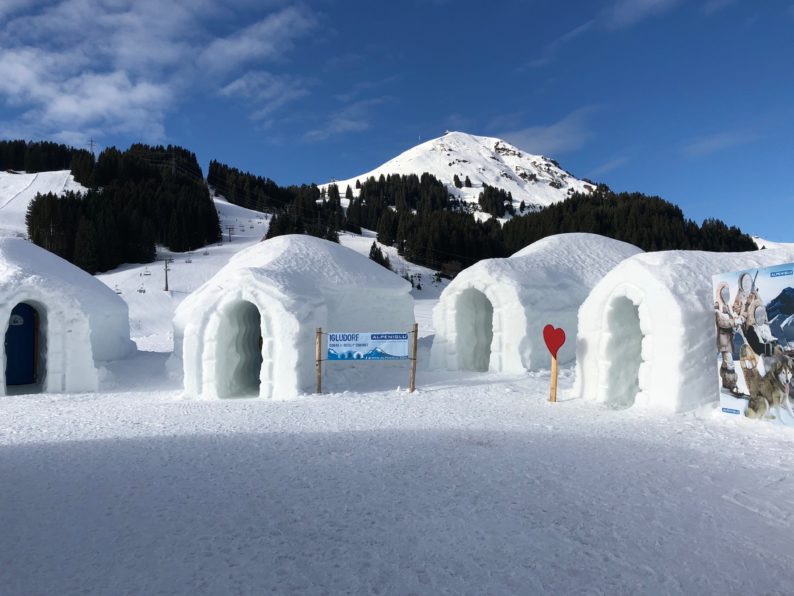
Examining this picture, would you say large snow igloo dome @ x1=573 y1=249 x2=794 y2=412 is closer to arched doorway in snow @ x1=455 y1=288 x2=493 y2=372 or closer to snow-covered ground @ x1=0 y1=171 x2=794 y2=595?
snow-covered ground @ x1=0 y1=171 x2=794 y2=595

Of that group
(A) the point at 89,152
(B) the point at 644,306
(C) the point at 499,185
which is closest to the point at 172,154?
(A) the point at 89,152

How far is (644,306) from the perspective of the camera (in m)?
9.43

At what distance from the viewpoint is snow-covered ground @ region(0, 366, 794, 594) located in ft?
11.5

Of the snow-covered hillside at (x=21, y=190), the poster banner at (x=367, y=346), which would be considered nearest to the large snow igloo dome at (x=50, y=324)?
the poster banner at (x=367, y=346)

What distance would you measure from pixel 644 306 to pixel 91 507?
9.05 metres

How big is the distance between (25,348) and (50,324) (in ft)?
8.10

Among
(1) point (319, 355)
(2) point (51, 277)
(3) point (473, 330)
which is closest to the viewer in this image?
(1) point (319, 355)

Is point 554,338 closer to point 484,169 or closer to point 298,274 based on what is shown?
point 298,274

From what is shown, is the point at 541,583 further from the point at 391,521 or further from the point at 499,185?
the point at 499,185

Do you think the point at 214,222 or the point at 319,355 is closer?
the point at 319,355

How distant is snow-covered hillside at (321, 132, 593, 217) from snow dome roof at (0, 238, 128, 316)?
10725 centimetres

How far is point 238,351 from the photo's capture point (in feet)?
41.1

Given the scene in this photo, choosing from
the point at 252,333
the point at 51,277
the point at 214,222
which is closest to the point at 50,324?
the point at 51,277

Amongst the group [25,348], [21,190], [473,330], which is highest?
[21,190]
